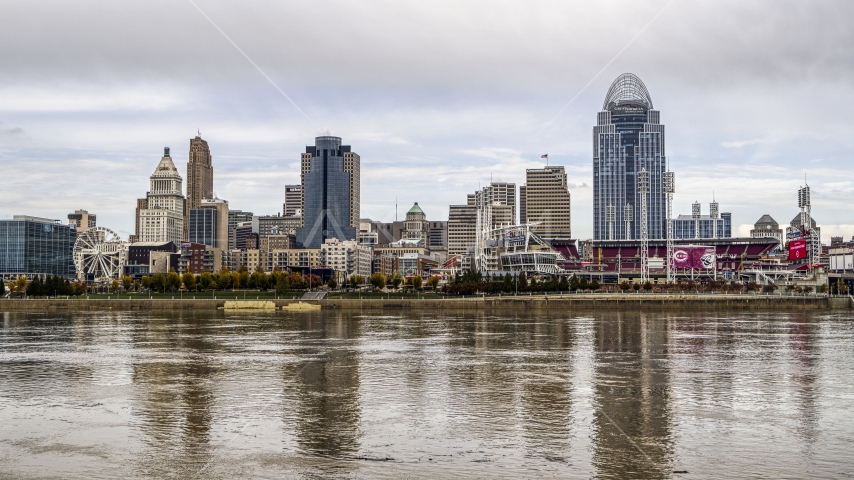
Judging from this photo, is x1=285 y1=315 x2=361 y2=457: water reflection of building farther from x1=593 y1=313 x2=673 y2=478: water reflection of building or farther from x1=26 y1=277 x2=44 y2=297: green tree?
x1=26 y1=277 x2=44 y2=297: green tree

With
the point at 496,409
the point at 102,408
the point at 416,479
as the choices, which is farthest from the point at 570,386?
the point at 102,408

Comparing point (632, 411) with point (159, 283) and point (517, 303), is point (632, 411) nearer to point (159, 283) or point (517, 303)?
point (517, 303)

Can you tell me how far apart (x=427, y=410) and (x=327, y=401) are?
4793mm

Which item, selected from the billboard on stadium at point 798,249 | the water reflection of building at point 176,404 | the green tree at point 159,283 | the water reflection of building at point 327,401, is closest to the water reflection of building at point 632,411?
the water reflection of building at point 327,401

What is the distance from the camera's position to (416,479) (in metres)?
23.2

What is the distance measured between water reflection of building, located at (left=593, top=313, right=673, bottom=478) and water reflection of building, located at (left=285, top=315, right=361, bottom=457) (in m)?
8.22

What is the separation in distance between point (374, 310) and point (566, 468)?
113 metres

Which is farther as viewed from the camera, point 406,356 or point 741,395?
point 406,356

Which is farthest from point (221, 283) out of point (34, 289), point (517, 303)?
point (517, 303)

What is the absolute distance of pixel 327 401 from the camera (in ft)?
118

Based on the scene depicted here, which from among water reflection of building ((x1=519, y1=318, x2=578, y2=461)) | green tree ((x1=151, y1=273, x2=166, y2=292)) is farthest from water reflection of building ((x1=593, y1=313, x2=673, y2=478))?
green tree ((x1=151, y1=273, x2=166, y2=292))

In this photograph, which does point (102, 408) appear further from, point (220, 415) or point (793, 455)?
point (793, 455)

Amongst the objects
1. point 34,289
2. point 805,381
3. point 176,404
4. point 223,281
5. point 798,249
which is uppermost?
point 798,249

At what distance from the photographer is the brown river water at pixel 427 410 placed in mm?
25078
